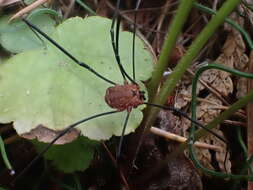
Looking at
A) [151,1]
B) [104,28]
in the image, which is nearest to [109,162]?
[104,28]

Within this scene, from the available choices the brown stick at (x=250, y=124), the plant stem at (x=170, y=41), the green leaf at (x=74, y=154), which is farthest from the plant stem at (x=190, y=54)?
the brown stick at (x=250, y=124)

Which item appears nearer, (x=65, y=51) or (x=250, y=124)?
(x=65, y=51)

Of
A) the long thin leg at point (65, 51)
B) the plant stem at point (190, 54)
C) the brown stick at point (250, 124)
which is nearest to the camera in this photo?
the plant stem at point (190, 54)

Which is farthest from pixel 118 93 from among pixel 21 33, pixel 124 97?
pixel 21 33

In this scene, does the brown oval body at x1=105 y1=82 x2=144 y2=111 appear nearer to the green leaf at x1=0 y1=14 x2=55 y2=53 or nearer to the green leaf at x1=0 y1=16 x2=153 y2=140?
the green leaf at x1=0 y1=16 x2=153 y2=140

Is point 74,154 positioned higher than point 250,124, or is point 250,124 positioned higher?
point 250,124

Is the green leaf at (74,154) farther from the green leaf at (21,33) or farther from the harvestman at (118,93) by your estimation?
the green leaf at (21,33)

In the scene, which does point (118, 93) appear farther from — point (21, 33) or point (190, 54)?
point (21, 33)
